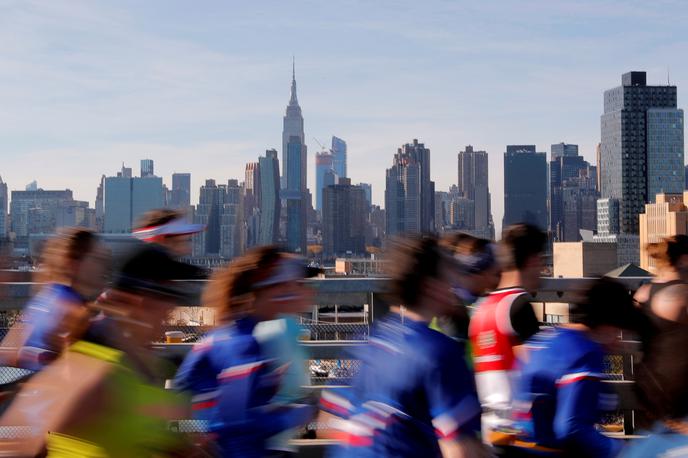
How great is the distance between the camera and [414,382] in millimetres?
3668

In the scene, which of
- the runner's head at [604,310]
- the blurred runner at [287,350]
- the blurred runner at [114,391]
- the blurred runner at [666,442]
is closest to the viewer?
the blurred runner at [114,391]

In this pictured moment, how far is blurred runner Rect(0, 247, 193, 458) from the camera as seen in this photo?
3.27 meters

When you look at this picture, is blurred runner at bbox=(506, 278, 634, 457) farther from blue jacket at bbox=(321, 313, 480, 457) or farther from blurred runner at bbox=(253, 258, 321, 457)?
blurred runner at bbox=(253, 258, 321, 457)

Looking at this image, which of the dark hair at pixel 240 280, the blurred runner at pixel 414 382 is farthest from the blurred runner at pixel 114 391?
the blurred runner at pixel 414 382

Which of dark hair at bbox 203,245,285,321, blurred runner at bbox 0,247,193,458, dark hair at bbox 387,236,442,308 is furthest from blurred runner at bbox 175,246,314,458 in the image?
dark hair at bbox 387,236,442,308

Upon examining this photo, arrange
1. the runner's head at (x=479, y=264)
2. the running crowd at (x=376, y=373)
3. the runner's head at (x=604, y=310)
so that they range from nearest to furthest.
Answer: the running crowd at (x=376, y=373)
the runner's head at (x=604, y=310)
the runner's head at (x=479, y=264)

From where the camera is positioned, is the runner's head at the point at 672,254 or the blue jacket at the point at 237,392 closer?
the blue jacket at the point at 237,392

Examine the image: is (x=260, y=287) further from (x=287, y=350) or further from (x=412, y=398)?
(x=412, y=398)

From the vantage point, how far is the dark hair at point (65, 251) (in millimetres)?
5711

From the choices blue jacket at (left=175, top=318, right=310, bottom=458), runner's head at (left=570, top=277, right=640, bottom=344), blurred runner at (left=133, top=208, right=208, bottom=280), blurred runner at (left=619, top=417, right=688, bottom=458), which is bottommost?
blurred runner at (left=619, top=417, right=688, bottom=458)

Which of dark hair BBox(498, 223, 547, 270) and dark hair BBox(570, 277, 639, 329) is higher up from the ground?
dark hair BBox(498, 223, 547, 270)

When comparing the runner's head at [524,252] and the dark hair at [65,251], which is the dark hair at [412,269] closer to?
the runner's head at [524,252]

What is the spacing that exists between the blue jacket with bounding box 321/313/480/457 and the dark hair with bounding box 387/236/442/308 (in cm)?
10

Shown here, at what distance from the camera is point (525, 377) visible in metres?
4.29
